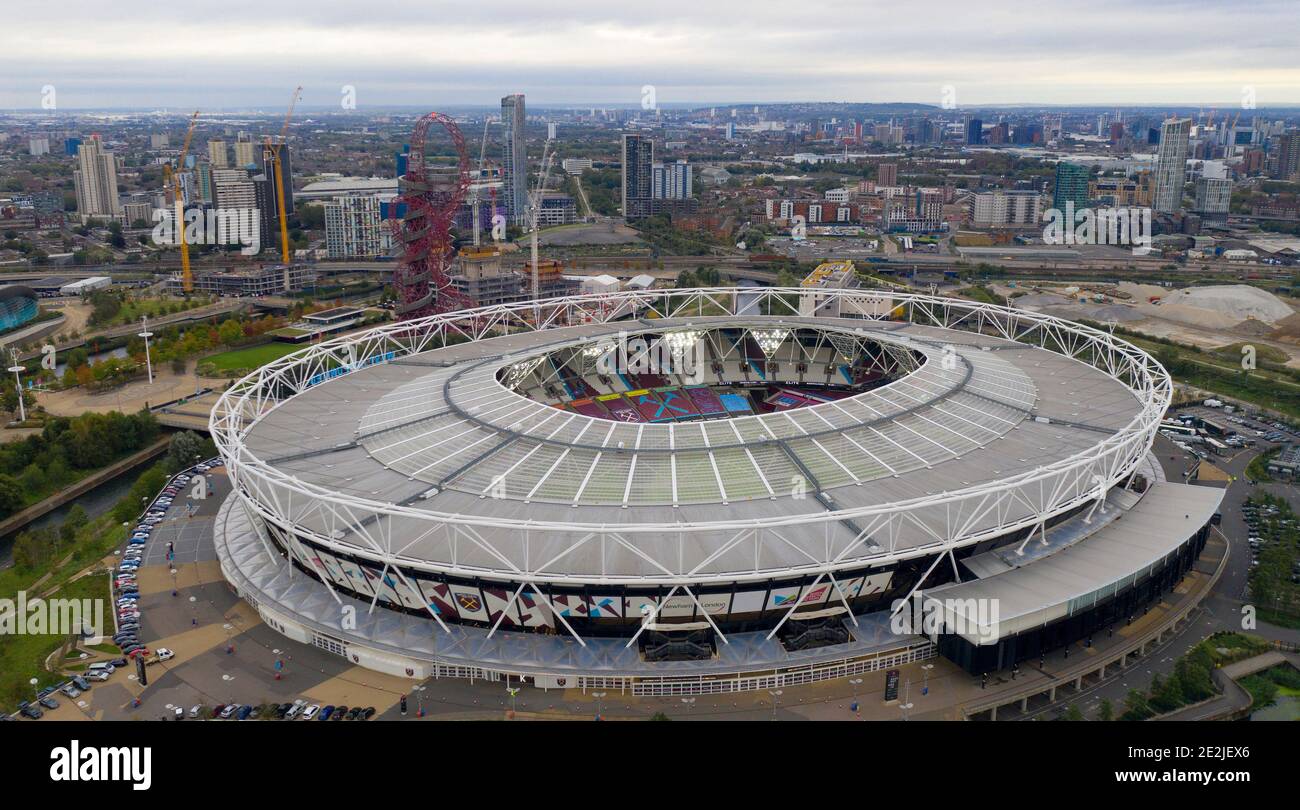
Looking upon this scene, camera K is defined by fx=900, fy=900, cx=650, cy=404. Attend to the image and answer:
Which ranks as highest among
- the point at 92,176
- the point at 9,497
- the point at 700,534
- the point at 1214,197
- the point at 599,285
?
the point at 92,176

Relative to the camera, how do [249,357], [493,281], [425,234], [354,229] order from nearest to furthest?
[425,234] → [249,357] → [493,281] → [354,229]

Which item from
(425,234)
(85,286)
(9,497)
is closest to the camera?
(9,497)

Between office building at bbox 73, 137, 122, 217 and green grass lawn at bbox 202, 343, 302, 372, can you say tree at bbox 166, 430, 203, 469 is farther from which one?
office building at bbox 73, 137, 122, 217

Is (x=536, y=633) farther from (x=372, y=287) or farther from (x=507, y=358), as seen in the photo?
(x=372, y=287)

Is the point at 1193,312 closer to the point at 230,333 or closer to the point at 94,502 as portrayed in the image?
the point at 230,333

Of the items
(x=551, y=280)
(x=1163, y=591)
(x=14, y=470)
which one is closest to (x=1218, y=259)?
(x=551, y=280)

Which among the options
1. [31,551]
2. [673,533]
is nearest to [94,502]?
[31,551]

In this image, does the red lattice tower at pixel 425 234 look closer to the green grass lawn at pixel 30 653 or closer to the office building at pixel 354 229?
the office building at pixel 354 229
